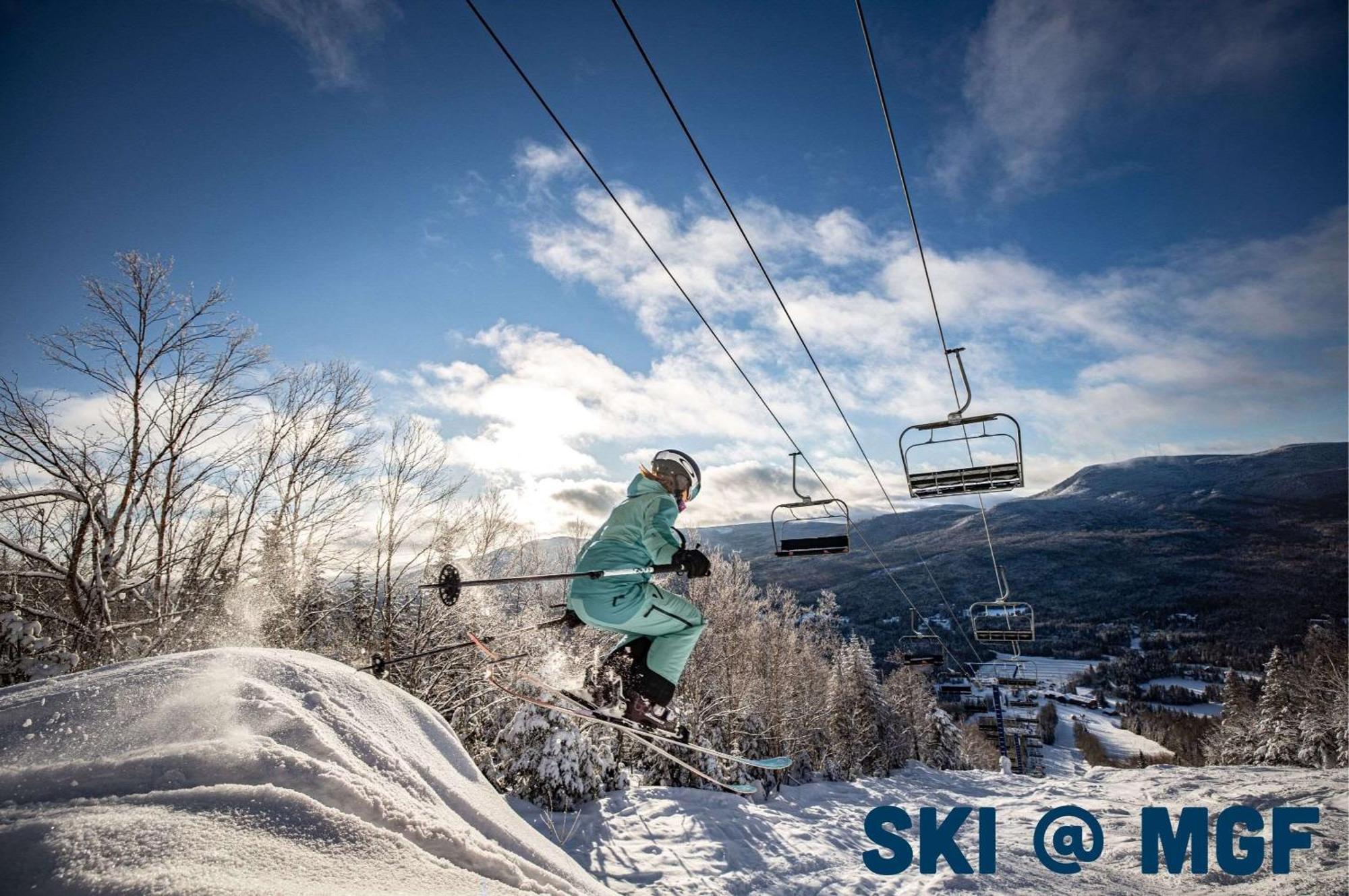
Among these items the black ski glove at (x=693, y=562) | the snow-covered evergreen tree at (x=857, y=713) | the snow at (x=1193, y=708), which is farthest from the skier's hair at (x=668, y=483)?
the snow at (x=1193, y=708)

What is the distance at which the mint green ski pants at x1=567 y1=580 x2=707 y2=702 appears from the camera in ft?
13.9

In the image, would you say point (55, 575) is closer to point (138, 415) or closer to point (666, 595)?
point (138, 415)

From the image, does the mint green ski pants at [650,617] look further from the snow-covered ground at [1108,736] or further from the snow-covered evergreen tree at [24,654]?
the snow-covered ground at [1108,736]

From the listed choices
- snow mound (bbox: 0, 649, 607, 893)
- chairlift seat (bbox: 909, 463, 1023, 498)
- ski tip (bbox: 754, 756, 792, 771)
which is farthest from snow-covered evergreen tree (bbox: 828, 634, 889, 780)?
snow mound (bbox: 0, 649, 607, 893)

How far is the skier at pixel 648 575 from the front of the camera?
4.25 m

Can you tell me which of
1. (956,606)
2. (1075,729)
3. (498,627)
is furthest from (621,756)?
(956,606)

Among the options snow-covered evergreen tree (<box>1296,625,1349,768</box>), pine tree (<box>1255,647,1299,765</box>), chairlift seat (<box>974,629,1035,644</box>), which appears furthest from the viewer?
pine tree (<box>1255,647,1299,765</box>)

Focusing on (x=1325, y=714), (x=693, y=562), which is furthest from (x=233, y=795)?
(x=1325, y=714)

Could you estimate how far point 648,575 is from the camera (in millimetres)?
4336

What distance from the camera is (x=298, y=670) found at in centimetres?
308

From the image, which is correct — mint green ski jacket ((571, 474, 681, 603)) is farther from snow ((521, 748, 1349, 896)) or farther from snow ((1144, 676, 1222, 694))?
snow ((1144, 676, 1222, 694))

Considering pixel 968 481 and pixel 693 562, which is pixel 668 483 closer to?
pixel 693 562

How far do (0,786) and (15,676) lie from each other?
31.0 feet

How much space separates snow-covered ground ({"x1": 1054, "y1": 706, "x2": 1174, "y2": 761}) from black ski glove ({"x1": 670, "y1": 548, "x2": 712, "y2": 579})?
91.3 meters
